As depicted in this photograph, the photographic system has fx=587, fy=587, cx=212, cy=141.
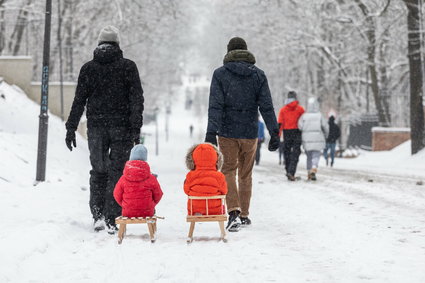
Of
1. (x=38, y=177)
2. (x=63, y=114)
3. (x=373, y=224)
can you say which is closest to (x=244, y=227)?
(x=373, y=224)

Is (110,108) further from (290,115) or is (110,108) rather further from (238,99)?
(290,115)

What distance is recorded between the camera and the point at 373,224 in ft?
22.6

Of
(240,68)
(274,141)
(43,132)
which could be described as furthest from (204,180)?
(43,132)

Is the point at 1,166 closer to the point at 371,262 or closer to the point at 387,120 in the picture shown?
the point at 371,262

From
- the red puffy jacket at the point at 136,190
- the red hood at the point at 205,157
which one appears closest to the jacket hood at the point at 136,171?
the red puffy jacket at the point at 136,190

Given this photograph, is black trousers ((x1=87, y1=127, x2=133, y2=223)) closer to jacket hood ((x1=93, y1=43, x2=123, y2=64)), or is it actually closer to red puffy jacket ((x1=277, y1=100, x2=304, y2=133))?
jacket hood ((x1=93, y1=43, x2=123, y2=64))

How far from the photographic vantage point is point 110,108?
6.77 meters

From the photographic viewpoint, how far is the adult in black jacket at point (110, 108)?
677cm

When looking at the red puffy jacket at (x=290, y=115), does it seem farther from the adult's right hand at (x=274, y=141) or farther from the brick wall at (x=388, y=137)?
the brick wall at (x=388, y=137)

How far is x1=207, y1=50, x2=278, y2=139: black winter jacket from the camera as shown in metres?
7.08

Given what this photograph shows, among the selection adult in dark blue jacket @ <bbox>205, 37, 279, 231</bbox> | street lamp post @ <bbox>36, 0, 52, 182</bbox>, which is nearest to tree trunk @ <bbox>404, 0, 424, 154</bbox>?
street lamp post @ <bbox>36, 0, 52, 182</bbox>

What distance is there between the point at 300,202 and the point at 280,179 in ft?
15.9

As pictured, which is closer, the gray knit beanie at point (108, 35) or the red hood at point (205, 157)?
the red hood at point (205, 157)

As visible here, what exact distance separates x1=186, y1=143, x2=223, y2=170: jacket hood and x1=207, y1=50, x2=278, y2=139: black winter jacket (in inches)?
30.9
